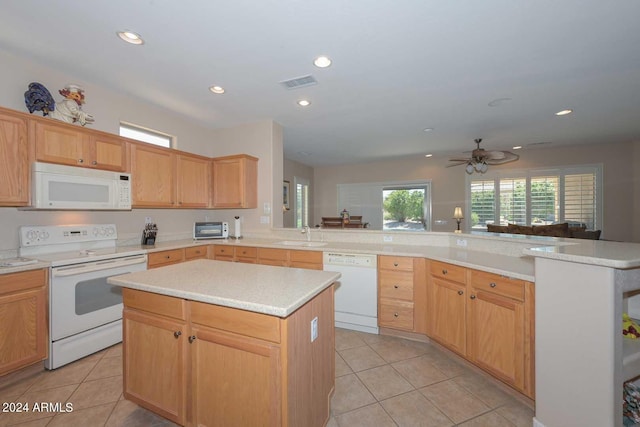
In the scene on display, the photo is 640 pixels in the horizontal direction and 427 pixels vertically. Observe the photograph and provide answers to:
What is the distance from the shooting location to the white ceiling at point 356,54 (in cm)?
176

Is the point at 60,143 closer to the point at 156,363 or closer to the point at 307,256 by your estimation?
the point at 156,363

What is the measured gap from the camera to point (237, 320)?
1.22m

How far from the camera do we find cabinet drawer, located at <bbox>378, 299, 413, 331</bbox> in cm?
261

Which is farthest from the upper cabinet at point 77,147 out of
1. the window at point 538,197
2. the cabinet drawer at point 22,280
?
the window at point 538,197

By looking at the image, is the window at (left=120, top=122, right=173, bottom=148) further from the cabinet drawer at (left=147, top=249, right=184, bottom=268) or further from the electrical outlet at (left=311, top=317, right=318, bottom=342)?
the electrical outlet at (left=311, top=317, right=318, bottom=342)

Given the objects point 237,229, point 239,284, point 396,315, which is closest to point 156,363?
point 239,284

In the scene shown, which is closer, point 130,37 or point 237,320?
point 237,320

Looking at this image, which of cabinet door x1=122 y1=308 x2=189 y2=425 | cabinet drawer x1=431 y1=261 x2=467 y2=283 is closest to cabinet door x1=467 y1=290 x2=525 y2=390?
cabinet drawer x1=431 y1=261 x2=467 y2=283

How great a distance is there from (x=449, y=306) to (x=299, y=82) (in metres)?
2.70

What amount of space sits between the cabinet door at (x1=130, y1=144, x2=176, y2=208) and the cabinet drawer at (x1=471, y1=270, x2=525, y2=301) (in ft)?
11.6

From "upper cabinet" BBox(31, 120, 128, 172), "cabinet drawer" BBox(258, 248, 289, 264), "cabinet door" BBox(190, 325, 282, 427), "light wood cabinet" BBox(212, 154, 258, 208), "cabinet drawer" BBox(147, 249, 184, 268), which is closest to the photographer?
"cabinet door" BBox(190, 325, 282, 427)

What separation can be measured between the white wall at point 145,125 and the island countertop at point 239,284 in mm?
1796

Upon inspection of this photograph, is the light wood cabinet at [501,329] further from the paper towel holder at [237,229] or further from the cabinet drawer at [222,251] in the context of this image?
the paper towel holder at [237,229]

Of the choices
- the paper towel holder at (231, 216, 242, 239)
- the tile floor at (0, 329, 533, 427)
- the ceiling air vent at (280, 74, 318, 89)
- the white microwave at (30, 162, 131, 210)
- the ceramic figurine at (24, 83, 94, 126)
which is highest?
the ceiling air vent at (280, 74, 318, 89)
